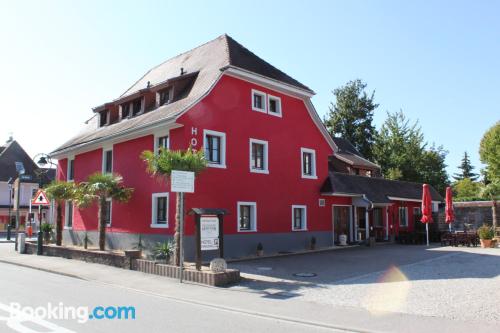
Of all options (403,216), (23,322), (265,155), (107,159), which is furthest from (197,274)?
(403,216)

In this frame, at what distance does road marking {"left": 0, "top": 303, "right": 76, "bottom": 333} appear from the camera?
23.4 feet

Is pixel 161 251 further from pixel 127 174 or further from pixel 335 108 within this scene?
pixel 335 108

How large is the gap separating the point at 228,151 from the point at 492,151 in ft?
132

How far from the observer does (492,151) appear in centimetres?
4906

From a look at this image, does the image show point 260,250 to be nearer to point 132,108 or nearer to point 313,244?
point 313,244

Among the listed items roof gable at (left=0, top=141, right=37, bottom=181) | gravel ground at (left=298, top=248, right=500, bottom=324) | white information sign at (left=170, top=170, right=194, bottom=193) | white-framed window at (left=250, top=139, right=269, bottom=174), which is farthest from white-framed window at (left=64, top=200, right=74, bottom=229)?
roof gable at (left=0, top=141, right=37, bottom=181)

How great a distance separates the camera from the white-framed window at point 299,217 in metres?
22.5

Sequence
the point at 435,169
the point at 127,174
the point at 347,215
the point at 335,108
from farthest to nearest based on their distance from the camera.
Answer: the point at 335,108, the point at 435,169, the point at 347,215, the point at 127,174

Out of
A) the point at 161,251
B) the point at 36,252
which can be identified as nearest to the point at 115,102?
the point at 36,252

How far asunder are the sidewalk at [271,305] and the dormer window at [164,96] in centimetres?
887

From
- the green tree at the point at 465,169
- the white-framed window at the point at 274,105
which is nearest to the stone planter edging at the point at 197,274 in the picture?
the white-framed window at the point at 274,105

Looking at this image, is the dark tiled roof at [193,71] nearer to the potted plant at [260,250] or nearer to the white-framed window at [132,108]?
the white-framed window at [132,108]

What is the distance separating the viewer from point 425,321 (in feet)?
26.1

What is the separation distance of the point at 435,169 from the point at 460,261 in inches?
1328
